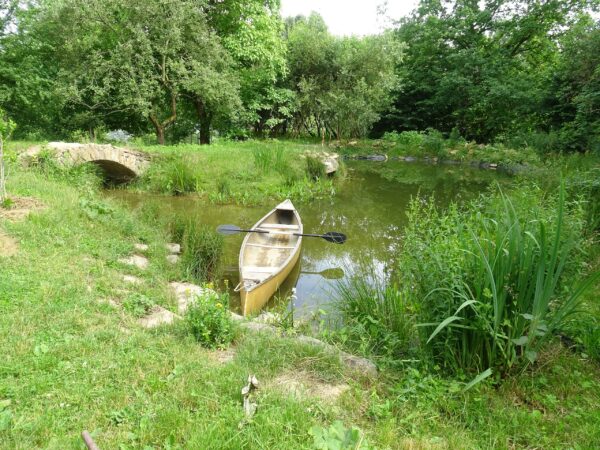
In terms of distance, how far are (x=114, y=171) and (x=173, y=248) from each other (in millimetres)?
5902

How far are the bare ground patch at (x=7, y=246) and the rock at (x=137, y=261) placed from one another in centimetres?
103

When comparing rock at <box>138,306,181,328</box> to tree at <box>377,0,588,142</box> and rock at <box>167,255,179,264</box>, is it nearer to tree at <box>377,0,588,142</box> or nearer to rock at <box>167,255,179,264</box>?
rock at <box>167,255,179,264</box>

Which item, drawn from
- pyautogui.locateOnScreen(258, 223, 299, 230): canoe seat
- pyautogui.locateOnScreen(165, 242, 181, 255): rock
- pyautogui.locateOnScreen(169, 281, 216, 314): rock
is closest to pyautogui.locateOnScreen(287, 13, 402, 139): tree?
pyautogui.locateOnScreen(258, 223, 299, 230): canoe seat

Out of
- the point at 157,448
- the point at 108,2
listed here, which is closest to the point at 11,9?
the point at 108,2

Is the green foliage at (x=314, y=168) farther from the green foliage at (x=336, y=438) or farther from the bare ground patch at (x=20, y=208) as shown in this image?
the green foliage at (x=336, y=438)

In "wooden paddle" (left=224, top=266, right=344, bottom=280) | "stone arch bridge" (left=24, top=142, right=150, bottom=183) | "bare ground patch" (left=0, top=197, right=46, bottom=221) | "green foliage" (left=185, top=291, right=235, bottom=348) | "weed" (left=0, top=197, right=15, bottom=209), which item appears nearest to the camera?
"green foliage" (left=185, top=291, right=235, bottom=348)

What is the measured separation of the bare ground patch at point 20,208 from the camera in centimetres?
469

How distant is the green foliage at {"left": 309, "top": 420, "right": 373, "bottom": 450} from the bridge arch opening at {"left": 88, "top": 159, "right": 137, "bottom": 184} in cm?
941

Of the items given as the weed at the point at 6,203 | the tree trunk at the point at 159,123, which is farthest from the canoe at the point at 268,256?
the tree trunk at the point at 159,123

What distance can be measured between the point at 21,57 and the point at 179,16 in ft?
20.7

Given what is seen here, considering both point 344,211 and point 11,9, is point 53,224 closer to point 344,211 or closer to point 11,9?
point 344,211

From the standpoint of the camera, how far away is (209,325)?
312 cm

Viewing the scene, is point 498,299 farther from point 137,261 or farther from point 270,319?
point 137,261

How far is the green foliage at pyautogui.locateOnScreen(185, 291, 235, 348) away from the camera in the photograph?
10.0 feet
